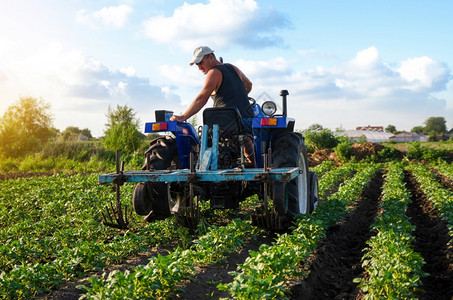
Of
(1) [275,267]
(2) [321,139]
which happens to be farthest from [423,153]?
(1) [275,267]

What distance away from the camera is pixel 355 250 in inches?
241

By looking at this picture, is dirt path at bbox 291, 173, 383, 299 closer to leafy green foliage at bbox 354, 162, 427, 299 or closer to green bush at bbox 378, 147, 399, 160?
leafy green foliage at bbox 354, 162, 427, 299

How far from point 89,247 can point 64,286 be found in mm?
733

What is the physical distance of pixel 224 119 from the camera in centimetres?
581

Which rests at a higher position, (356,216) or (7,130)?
(7,130)

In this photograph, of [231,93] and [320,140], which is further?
[320,140]

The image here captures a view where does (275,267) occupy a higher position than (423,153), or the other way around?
(423,153)

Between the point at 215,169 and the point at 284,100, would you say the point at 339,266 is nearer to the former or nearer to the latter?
the point at 215,169

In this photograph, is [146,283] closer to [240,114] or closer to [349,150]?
[240,114]

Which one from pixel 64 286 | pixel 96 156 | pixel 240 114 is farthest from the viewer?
pixel 96 156

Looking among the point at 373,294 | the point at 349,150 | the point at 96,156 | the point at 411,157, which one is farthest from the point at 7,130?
the point at 373,294

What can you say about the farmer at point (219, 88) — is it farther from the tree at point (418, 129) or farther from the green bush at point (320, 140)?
the tree at point (418, 129)

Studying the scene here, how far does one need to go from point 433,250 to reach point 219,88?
3679 mm

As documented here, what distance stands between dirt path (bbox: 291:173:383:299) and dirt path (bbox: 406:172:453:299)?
739mm
